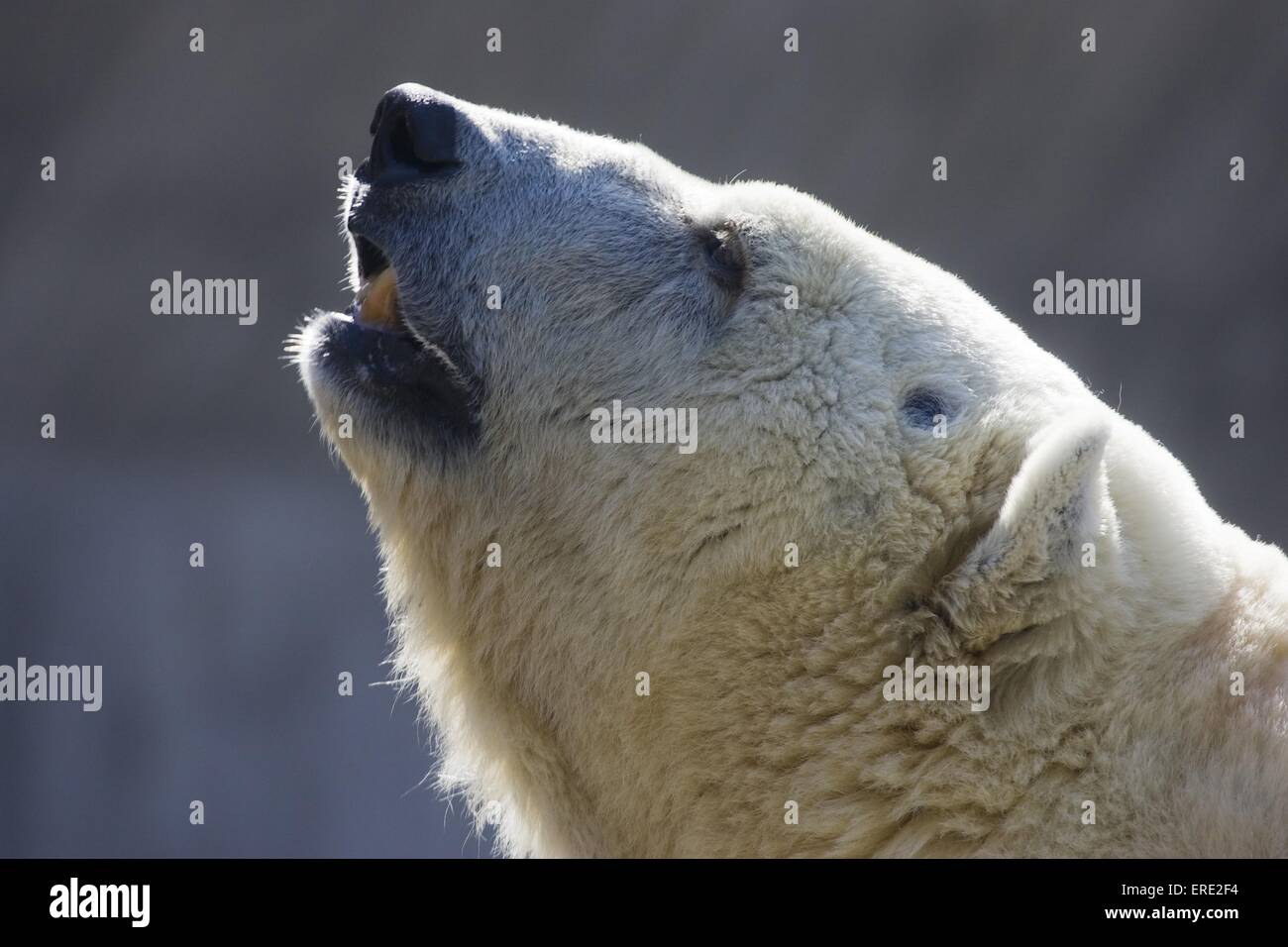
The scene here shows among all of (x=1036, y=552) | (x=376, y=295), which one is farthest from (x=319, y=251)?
(x=1036, y=552)

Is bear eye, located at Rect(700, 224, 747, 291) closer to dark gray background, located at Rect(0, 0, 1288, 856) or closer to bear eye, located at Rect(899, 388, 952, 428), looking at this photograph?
bear eye, located at Rect(899, 388, 952, 428)

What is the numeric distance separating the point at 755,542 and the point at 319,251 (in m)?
5.44

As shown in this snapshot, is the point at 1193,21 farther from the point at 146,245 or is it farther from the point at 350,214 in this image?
the point at 350,214

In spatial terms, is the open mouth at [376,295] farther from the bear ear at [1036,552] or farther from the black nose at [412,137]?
A: the bear ear at [1036,552]

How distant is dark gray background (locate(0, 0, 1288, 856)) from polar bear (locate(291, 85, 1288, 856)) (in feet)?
14.6

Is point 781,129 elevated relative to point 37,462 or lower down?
elevated

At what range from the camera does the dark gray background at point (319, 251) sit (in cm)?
688

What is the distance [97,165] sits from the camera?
696cm

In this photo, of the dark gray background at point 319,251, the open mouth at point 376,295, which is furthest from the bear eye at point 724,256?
the dark gray background at point 319,251

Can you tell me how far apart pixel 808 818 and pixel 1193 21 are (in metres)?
6.23

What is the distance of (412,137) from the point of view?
8.73 ft

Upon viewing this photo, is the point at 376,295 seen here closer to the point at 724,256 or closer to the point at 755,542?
the point at 724,256
